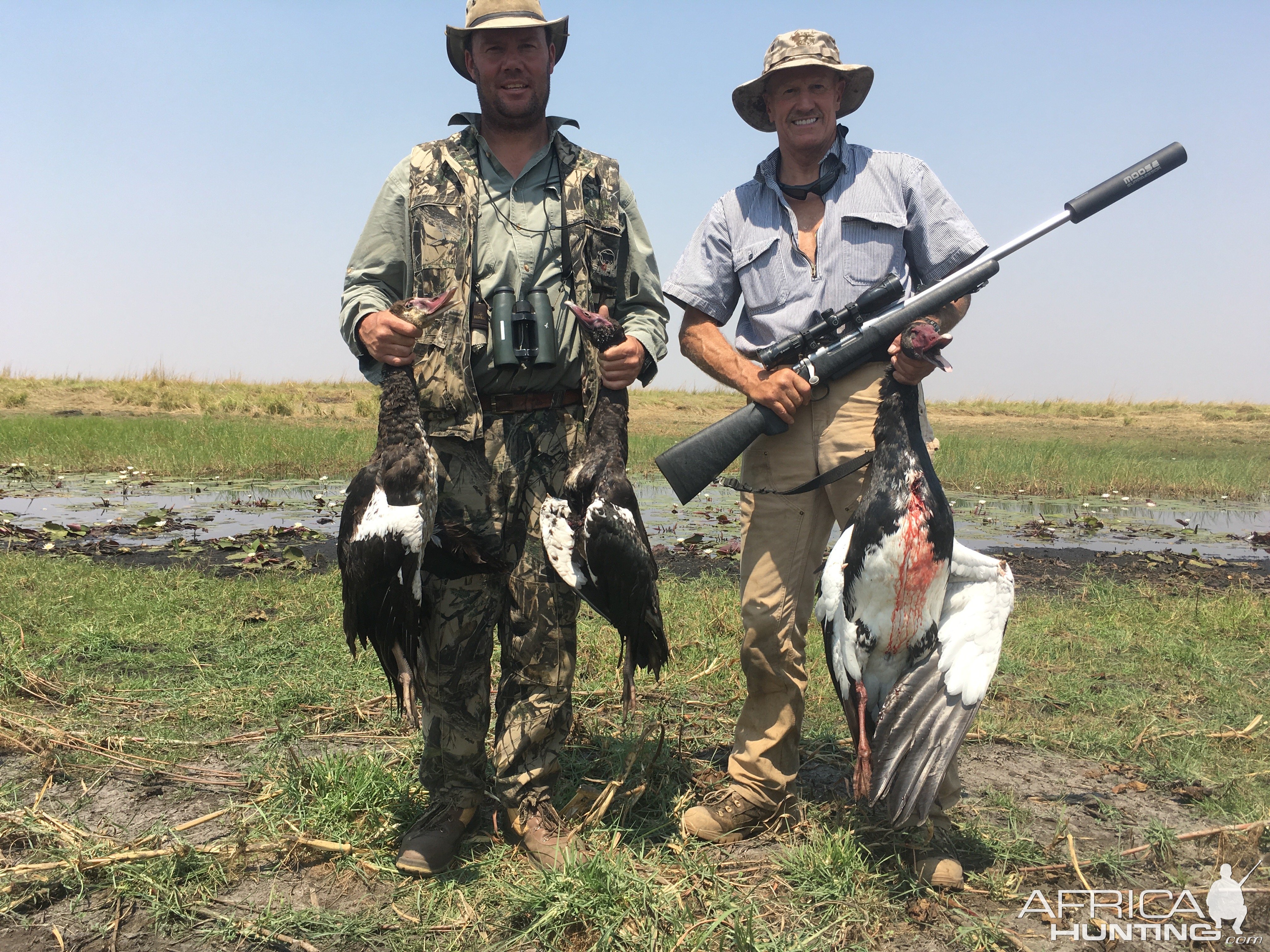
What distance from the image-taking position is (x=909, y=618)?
3.21 meters

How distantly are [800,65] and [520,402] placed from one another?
1.78 m

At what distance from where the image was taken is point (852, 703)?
334 centimetres

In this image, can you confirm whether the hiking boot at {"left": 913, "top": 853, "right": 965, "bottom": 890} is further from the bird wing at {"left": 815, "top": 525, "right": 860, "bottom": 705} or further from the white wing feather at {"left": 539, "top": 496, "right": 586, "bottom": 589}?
the white wing feather at {"left": 539, "top": 496, "right": 586, "bottom": 589}

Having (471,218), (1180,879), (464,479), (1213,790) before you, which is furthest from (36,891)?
(1213,790)

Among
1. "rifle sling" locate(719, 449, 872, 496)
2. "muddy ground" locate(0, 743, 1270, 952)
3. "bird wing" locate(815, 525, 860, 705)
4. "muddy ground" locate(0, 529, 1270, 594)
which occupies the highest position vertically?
"rifle sling" locate(719, 449, 872, 496)

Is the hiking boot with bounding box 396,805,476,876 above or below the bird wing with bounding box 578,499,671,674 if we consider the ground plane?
below

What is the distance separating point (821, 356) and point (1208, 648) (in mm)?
4349

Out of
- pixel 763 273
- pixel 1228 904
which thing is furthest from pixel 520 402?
pixel 1228 904

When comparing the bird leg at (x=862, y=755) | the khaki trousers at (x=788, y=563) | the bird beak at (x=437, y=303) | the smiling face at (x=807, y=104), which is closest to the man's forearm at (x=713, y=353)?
the khaki trousers at (x=788, y=563)

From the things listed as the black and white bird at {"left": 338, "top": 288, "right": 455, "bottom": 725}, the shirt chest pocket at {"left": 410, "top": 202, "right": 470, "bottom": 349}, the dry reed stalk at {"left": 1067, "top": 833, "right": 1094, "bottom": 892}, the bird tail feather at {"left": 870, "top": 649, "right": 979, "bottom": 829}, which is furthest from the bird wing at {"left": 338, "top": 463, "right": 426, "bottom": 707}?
the dry reed stalk at {"left": 1067, "top": 833, "right": 1094, "bottom": 892}

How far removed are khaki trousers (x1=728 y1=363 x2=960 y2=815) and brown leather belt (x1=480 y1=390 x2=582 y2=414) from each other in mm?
965

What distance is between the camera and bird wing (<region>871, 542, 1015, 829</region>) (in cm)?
309

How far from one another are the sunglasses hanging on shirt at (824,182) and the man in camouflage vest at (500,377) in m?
0.78

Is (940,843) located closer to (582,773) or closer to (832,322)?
(582,773)
